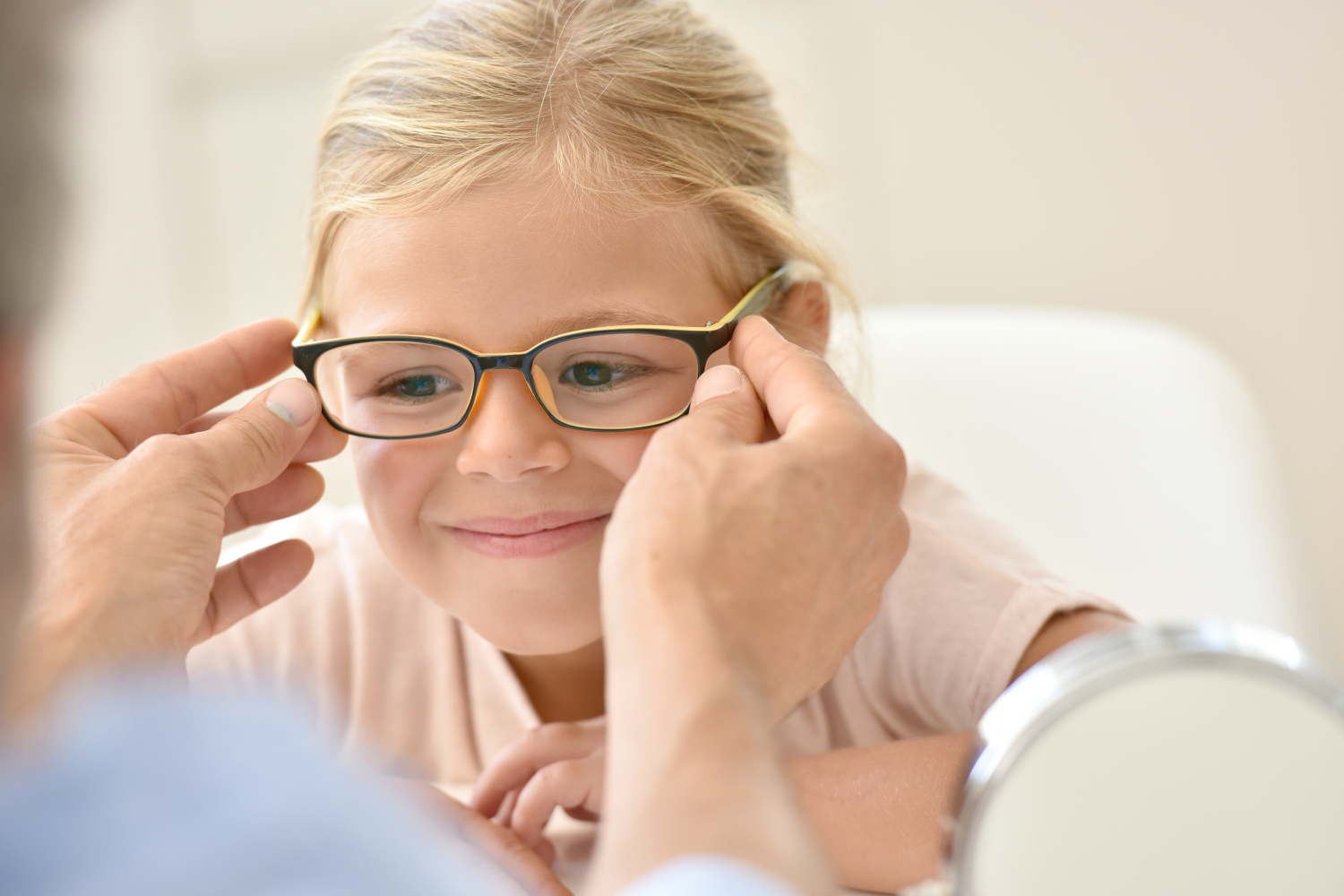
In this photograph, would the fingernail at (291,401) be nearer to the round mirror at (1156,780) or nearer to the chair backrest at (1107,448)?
the chair backrest at (1107,448)

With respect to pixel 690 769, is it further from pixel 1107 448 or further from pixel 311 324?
pixel 1107 448

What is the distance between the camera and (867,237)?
7.50ft

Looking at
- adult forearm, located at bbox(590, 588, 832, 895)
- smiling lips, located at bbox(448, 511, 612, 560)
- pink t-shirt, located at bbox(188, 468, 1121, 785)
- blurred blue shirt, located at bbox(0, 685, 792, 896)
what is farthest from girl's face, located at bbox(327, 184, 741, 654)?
blurred blue shirt, located at bbox(0, 685, 792, 896)

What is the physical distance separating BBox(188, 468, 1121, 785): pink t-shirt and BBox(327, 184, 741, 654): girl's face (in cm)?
21

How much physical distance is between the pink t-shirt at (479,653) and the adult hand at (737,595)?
0.31m

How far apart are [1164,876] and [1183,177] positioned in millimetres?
1929

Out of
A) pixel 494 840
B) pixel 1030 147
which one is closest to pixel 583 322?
pixel 494 840

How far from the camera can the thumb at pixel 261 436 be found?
0.88 metres

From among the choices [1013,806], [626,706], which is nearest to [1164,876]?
[1013,806]

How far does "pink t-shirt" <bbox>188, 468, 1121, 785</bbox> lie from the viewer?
3.35ft

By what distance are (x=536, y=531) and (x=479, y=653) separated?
0.29 m

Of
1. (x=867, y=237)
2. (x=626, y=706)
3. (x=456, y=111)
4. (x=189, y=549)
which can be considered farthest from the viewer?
(x=867, y=237)

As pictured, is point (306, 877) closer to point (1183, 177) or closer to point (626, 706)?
point (626, 706)

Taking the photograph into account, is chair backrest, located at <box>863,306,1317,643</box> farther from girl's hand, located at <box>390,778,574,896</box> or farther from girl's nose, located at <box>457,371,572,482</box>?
girl's hand, located at <box>390,778,574,896</box>
